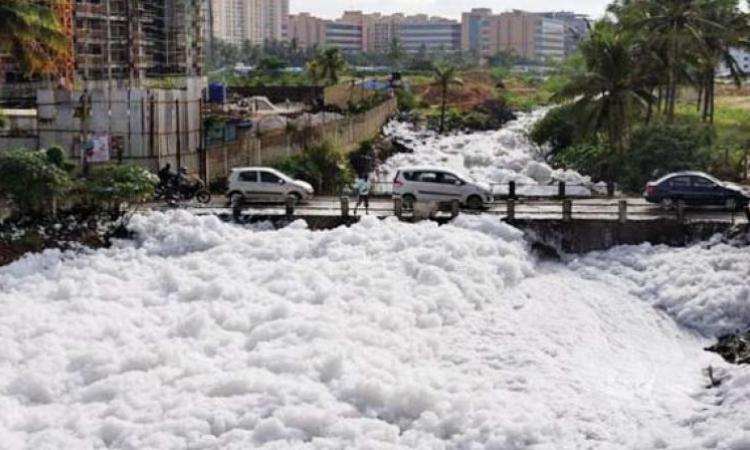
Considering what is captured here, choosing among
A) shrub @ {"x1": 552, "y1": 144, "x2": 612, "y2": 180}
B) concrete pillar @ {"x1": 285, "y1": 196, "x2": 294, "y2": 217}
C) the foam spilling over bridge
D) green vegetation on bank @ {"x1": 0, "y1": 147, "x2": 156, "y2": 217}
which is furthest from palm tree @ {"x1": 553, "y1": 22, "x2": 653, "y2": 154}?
green vegetation on bank @ {"x1": 0, "y1": 147, "x2": 156, "y2": 217}

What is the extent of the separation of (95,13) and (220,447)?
59.5m

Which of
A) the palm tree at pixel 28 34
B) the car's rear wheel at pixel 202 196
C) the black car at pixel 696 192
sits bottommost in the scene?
the car's rear wheel at pixel 202 196

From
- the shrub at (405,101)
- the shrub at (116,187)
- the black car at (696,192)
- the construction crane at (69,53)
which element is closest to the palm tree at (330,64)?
the shrub at (405,101)

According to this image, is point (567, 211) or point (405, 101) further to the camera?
point (405, 101)

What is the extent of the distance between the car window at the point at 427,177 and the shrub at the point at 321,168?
9.33 m

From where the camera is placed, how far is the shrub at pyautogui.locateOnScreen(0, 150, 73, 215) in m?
25.0

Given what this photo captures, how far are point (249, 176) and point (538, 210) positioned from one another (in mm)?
8753

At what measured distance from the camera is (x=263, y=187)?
29.8 m

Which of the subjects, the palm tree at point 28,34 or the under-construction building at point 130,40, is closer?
the palm tree at point 28,34

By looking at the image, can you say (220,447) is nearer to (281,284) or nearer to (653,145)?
(281,284)

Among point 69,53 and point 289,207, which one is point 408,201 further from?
point 69,53

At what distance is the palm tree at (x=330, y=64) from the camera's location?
95.9 metres

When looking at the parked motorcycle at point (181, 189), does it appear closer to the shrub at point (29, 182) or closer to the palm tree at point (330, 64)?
the shrub at point (29, 182)

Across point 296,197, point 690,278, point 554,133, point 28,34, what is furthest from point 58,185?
point 554,133
